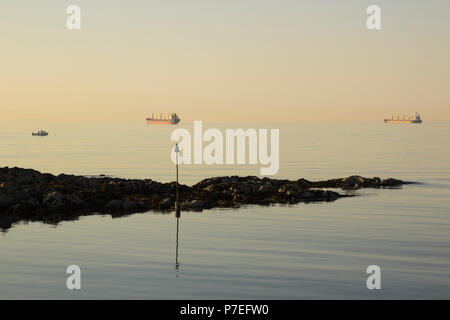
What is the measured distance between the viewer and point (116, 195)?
4716cm

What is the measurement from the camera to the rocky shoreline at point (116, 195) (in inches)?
1680

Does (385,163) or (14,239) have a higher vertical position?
(385,163)

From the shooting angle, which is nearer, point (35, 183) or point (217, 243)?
point (217, 243)

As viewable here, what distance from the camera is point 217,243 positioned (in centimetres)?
3200

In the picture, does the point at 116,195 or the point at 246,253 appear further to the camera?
the point at 116,195

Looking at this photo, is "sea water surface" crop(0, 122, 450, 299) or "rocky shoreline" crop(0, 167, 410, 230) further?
"rocky shoreline" crop(0, 167, 410, 230)

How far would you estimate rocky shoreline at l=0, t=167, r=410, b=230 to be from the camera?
4266cm

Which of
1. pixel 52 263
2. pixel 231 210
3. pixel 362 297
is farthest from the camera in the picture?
pixel 231 210

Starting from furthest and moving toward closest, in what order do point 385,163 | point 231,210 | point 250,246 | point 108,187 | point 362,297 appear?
point 385,163
point 108,187
point 231,210
point 250,246
point 362,297

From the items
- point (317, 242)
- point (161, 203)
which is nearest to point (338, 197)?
point (161, 203)

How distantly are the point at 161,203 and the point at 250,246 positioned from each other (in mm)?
14787

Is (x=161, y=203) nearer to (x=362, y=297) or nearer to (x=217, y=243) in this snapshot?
(x=217, y=243)

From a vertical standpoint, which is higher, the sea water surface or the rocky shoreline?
the rocky shoreline

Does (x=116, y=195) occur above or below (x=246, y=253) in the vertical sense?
above
